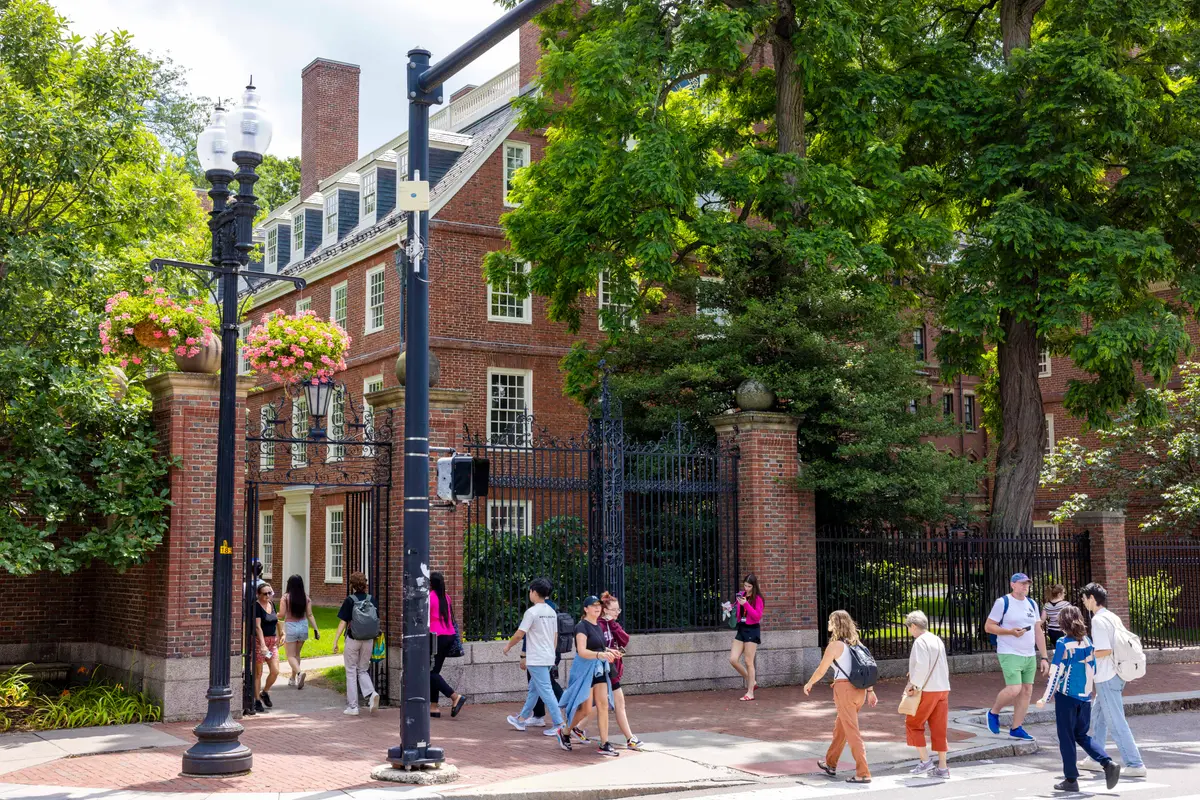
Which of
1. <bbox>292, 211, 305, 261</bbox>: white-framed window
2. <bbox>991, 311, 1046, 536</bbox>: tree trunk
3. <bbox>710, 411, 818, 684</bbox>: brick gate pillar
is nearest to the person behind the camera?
<bbox>710, 411, 818, 684</bbox>: brick gate pillar

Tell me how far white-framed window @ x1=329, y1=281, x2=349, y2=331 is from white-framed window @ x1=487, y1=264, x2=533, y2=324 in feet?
18.3

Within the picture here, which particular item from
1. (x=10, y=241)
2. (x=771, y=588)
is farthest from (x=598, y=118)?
(x=10, y=241)

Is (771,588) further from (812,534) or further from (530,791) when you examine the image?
(530,791)

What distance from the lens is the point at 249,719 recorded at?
13.9m

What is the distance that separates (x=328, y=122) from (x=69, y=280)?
1074 inches

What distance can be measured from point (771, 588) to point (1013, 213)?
776 cm

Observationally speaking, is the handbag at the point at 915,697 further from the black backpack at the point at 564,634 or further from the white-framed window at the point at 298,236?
the white-framed window at the point at 298,236

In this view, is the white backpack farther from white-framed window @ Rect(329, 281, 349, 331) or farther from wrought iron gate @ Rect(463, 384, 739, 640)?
white-framed window @ Rect(329, 281, 349, 331)

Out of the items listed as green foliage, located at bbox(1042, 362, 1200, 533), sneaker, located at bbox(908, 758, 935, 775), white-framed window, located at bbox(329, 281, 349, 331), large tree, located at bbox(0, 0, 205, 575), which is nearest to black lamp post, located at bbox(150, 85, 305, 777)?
large tree, located at bbox(0, 0, 205, 575)

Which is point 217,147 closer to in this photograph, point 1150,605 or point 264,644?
point 264,644

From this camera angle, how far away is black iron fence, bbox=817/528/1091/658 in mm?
18469

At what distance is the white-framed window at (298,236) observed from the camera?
38.8m

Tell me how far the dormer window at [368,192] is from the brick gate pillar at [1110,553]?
2128 centimetres

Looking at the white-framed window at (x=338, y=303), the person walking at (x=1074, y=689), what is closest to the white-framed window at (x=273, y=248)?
the white-framed window at (x=338, y=303)
